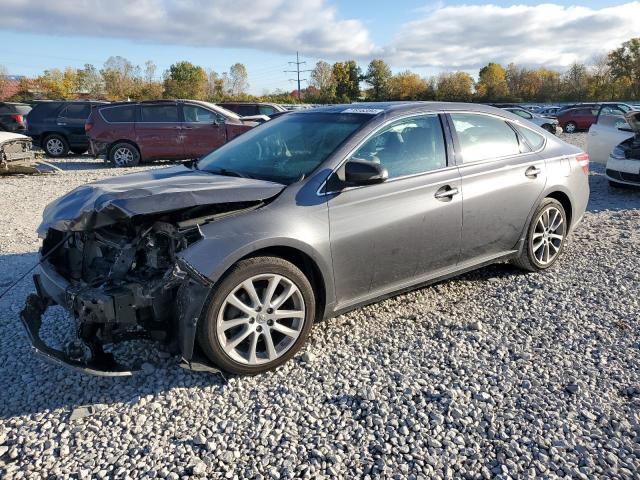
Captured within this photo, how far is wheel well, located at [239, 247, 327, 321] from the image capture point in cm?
332

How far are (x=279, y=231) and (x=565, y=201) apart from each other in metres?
3.36

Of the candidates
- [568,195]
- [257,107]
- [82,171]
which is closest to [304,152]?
[568,195]

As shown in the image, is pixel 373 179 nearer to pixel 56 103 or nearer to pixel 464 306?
pixel 464 306

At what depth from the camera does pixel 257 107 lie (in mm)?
17875

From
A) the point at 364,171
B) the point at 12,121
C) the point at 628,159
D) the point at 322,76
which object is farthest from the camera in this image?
the point at 322,76

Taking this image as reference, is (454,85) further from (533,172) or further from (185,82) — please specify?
(533,172)

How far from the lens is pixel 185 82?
63062mm

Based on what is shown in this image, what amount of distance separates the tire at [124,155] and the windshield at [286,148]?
9777 mm

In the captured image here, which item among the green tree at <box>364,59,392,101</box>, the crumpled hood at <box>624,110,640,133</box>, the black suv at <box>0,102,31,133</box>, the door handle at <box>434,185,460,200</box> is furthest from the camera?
the green tree at <box>364,59,392,101</box>

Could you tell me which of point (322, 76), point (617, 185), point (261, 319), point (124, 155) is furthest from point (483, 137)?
point (322, 76)

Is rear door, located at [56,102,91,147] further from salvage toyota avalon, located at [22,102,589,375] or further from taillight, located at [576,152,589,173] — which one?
taillight, located at [576,152,589,173]

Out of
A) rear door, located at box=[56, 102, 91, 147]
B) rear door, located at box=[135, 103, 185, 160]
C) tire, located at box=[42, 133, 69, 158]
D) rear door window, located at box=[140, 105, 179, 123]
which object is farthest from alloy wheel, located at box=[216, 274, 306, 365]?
tire, located at box=[42, 133, 69, 158]

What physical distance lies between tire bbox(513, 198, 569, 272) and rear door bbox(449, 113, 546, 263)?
186 mm

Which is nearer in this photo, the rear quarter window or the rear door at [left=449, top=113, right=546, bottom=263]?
the rear door at [left=449, top=113, right=546, bottom=263]
